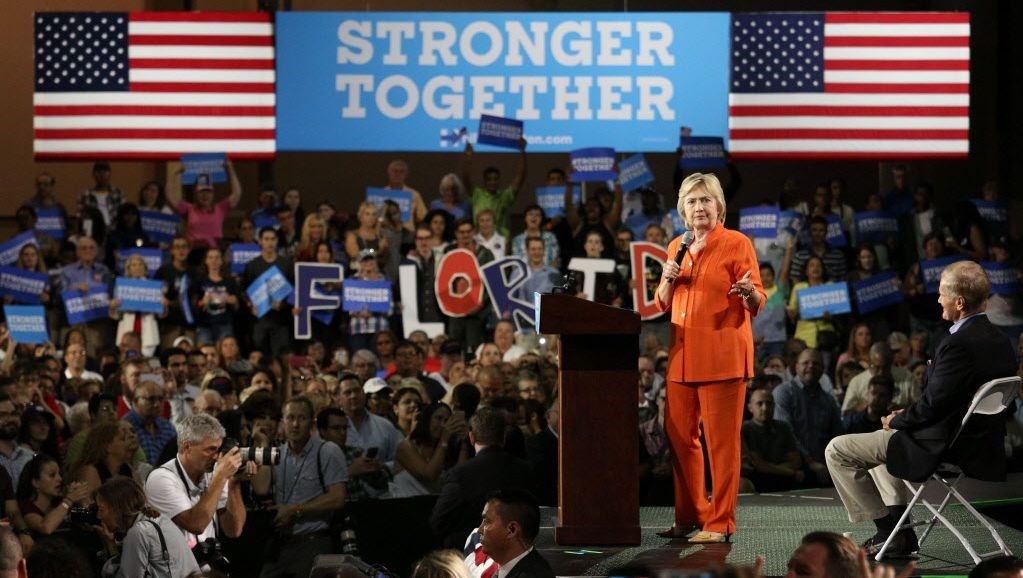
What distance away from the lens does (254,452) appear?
22.7 ft

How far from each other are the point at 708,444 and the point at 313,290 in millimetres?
7035

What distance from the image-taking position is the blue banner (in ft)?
44.7

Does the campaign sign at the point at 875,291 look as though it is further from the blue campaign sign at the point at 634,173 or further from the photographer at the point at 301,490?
the photographer at the point at 301,490

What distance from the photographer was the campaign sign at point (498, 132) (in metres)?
14.2

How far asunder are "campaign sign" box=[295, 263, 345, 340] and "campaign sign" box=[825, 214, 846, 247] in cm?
432

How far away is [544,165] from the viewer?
61.7 ft

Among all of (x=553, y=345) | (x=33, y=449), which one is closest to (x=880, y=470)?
(x=33, y=449)

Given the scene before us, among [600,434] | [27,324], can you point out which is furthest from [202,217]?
[600,434]

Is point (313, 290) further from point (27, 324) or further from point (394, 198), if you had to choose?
point (27, 324)

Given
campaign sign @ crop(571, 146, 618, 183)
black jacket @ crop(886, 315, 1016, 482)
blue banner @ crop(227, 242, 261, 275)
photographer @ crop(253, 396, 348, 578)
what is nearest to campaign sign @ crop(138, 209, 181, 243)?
blue banner @ crop(227, 242, 261, 275)

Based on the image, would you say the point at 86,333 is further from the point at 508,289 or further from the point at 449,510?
the point at 449,510

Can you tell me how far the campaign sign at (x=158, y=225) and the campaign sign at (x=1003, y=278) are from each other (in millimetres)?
7128

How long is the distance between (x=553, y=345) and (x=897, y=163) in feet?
19.0

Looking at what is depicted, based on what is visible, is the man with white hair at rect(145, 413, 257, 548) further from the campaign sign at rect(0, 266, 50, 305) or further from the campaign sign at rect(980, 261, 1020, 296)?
the campaign sign at rect(980, 261, 1020, 296)
